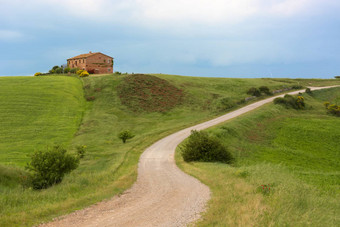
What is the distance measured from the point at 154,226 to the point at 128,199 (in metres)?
3.85

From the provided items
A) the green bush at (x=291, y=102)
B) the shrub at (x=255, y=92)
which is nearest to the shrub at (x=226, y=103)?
the green bush at (x=291, y=102)

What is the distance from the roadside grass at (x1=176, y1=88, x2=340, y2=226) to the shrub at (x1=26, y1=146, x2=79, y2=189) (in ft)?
28.1

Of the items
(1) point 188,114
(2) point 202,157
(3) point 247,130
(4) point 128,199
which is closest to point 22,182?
(4) point 128,199

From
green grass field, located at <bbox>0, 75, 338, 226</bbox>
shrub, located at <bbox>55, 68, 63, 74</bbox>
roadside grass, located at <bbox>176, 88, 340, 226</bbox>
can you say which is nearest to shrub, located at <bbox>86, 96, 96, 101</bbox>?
green grass field, located at <bbox>0, 75, 338, 226</bbox>

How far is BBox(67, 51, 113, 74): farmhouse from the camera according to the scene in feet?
303

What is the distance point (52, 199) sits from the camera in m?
12.4

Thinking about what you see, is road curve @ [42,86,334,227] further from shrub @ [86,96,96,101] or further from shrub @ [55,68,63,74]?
shrub @ [55,68,63,74]

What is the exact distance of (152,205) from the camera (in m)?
12.0

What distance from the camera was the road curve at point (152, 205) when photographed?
9977mm

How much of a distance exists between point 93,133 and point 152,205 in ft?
95.3

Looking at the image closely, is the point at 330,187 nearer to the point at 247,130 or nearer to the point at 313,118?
the point at 247,130

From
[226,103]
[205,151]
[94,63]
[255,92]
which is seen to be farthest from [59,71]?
[205,151]

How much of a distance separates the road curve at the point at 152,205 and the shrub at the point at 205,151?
460cm

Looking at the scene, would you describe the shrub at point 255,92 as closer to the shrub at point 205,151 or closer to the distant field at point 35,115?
the distant field at point 35,115
